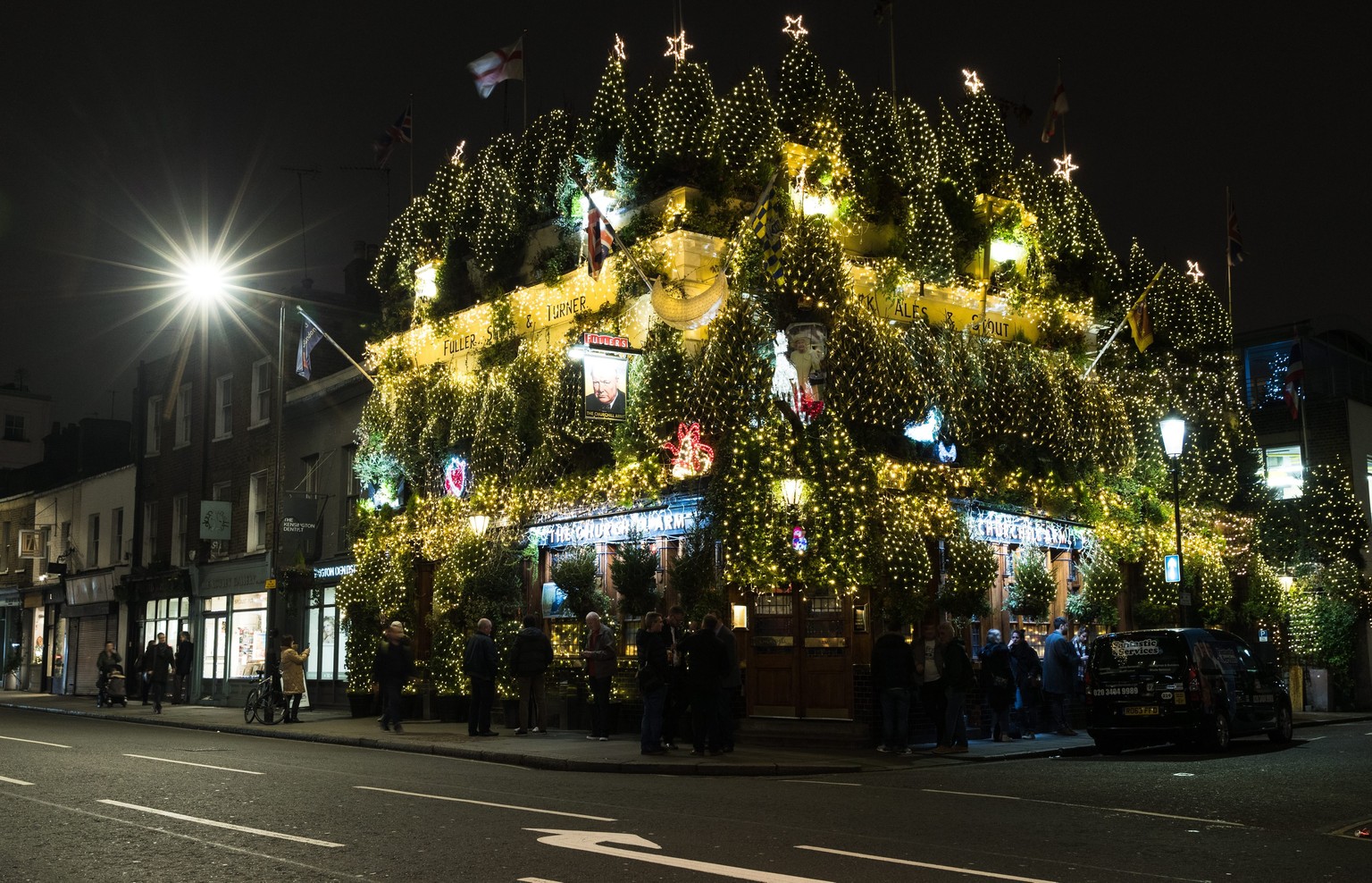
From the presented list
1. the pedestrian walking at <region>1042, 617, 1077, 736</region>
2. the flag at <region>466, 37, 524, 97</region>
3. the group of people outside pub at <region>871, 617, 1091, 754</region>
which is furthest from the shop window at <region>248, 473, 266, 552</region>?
the pedestrian walking at <region>1042, 617, 1077, 736</region>

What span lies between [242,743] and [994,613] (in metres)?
12.4

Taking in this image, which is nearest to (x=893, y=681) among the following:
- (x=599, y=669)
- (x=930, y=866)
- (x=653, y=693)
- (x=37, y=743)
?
(x=653, y=693)

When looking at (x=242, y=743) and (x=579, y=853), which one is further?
(x=242, y=743)

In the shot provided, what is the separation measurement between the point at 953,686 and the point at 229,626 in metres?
23.0

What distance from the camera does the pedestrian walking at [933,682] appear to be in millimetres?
18562

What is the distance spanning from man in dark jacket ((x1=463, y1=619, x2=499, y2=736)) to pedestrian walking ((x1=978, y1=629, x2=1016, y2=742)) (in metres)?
7.74

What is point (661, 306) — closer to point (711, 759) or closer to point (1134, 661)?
point (711, 759)

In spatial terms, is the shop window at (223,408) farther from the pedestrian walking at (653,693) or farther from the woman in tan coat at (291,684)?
the pedestrian walking at (653,693)

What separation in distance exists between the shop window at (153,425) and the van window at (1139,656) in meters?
30.1

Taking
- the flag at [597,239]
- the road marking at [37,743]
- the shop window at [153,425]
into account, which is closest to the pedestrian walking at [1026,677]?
the flag at [597,239]

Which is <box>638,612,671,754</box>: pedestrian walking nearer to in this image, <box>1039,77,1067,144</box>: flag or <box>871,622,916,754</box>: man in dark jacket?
<box>871,622,916,754</box>: man in dark jacket

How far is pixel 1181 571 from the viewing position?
2214 cm

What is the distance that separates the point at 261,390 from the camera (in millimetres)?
34469

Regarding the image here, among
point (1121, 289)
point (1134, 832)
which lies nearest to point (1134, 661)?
point (1134, 832)
